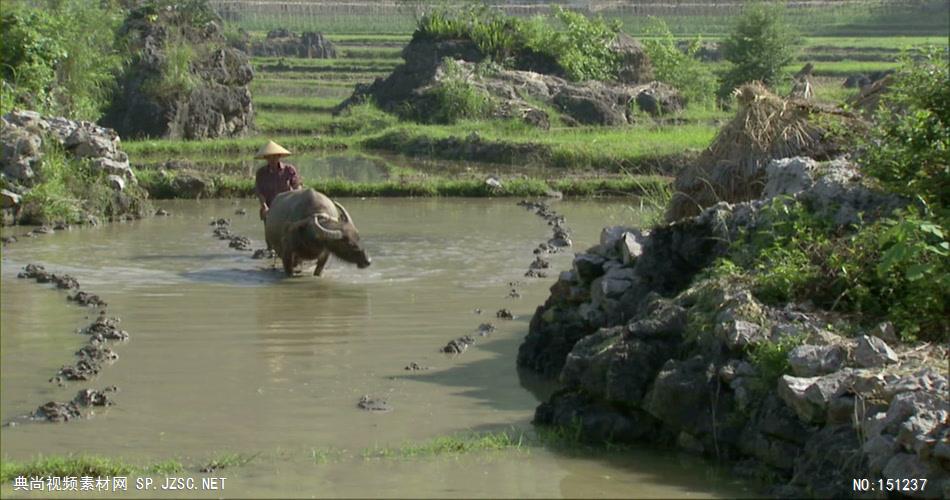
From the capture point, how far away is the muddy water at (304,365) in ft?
23.1

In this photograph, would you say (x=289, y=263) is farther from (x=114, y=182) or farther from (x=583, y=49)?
(x=583, y=49)

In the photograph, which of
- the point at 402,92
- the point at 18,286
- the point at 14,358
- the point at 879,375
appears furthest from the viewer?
the point at 402,92

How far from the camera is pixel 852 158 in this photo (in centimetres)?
985

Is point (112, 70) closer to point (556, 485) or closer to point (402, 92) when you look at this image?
point (402, 92)

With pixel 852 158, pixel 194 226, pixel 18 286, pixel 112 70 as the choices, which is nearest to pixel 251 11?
pixel 112 70

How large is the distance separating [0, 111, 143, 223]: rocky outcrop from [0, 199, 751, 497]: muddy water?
943 millimetres

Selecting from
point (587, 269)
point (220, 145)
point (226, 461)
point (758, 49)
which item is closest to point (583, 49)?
point (758, 49)

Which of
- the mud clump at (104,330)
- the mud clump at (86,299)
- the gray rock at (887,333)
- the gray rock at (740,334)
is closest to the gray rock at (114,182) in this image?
the mud clump at (86,299)

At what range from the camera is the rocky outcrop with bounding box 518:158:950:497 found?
6.46 m

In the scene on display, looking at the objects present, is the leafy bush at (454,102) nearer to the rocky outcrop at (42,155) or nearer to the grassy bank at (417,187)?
the grassy bank at (417,187)

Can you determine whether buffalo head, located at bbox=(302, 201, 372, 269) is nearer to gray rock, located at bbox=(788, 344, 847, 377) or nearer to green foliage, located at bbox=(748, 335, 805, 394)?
green foliage, located at bbox=(748, 335, 805, 394)

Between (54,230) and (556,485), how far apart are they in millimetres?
10491

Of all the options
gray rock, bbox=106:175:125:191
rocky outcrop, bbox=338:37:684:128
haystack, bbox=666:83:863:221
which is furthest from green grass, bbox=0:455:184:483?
rocky outcrop, bbox=338:37:684:128

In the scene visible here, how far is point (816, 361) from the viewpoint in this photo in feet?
23.4
